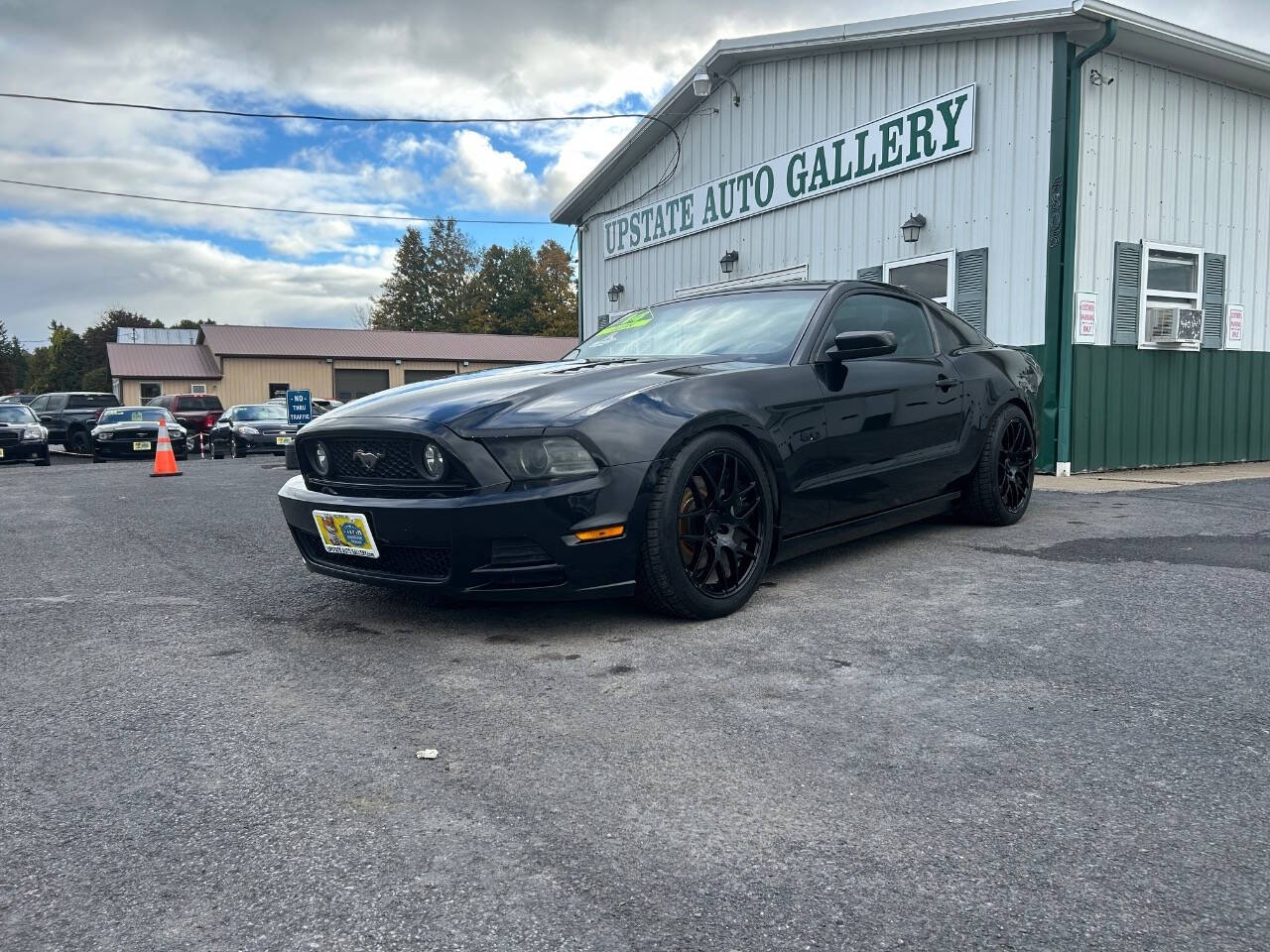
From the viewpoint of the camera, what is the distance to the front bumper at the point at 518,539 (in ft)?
10.3

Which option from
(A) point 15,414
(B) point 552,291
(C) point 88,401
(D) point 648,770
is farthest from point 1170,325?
(B) point 552,291

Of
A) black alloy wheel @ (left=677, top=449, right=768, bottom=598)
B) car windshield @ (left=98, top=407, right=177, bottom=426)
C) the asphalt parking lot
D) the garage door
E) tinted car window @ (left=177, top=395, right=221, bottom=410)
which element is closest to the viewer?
the asphalt parking lot

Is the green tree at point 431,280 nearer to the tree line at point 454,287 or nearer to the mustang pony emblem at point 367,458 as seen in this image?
the tree line at point 454,287

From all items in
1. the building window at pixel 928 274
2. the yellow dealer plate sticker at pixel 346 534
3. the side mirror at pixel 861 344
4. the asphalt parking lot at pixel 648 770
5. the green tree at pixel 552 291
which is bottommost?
the asphalt parking lot at pixel 648 770

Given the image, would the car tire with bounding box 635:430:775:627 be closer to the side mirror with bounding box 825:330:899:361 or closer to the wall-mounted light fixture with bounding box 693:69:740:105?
the side mirror with bounding box 825:330:899:361

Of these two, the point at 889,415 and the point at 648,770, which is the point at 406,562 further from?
the point at 889,415

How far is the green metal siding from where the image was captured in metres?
8.88

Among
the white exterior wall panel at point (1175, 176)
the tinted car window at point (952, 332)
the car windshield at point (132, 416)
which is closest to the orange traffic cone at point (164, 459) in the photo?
the car windshield at point (132, 416)

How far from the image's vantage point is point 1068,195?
852 cm

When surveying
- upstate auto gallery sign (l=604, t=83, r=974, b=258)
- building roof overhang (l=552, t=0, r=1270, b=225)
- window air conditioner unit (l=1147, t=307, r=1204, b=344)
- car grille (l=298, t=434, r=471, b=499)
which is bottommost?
car grille (l=298, t=434, r=471, b=499)

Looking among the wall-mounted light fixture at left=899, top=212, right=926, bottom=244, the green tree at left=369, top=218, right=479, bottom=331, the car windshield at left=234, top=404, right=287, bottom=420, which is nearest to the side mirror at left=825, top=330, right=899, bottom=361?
the wall-mounted light fixture at left=899, top=212, right=926, bottom=244

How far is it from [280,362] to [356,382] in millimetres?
3524

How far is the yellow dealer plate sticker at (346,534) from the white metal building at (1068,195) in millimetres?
7237

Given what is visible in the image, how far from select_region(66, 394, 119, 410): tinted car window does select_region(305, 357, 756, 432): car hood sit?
78.2ft
